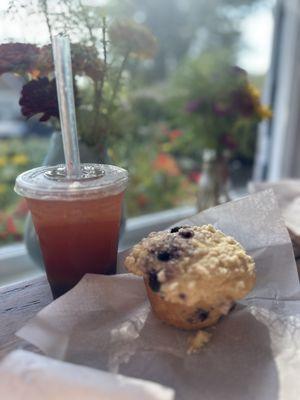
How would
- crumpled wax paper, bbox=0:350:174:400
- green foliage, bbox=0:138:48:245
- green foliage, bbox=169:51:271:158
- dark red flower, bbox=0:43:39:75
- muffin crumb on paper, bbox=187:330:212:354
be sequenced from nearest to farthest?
1. crumpled wax paper, bbox=0:350:174:400
2. muffin crumb on paper, bbox=187:330:212:354
3. dark red flower, bbox=0:43:39:75
4. green foliage, bbox=0:138:48:245
5. green foliage, bbox=169:51:271:158

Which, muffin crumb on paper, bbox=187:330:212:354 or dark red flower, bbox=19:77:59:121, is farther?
dark red flower, bbox=19:77:59:121

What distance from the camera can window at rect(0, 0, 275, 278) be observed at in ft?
1.82

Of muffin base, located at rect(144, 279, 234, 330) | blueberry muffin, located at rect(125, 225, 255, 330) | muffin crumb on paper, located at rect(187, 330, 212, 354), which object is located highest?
blueberry muffin, located at rect(125, 225, 255, 330)

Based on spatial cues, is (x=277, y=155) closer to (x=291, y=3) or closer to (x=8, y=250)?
(x=291, y=3)

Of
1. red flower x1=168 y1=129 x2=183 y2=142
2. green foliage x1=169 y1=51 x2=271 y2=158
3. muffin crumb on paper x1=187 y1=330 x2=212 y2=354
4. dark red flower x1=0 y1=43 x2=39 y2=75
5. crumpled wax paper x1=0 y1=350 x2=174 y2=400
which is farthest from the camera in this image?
red flower x1=168 y1=129 x2=183 y2=142

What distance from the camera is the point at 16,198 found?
93 cm

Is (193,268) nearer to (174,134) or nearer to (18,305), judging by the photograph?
(18,305)

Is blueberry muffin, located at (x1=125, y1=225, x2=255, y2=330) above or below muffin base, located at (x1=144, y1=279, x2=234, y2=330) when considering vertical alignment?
above

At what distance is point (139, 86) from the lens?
1.26 metres

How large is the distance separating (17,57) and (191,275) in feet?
1.32

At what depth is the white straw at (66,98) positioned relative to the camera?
0.42 meters

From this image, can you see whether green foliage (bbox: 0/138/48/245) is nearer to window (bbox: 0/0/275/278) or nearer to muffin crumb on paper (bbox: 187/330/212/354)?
window (bbox: 0/0/275/278)

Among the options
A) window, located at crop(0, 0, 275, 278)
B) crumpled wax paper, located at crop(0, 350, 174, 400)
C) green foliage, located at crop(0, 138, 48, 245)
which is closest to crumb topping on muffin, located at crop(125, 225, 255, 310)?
crumpled wax paper, located at crop(0, 350, 174, 400)

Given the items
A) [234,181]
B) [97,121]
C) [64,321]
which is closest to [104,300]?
[64,321]
